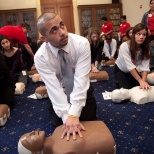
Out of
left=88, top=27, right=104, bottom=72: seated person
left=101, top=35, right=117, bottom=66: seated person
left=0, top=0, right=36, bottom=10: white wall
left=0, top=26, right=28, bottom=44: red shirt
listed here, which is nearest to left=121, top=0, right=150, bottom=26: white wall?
left=101, top=35, right=117, bottom=66: seated person

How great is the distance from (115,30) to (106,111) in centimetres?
573

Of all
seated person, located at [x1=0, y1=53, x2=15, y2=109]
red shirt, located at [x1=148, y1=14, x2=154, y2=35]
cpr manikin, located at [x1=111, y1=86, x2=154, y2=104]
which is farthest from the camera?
red shirt, located at [x1=148, y1=14, x2=154, y2=35]

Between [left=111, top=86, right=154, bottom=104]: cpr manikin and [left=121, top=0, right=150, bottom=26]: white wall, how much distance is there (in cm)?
464

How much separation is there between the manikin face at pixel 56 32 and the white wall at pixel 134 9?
5.43 metres

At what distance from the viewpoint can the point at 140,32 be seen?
206cm

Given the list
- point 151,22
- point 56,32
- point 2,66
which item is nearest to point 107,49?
point 151,22

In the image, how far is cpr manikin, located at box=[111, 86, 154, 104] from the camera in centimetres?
196

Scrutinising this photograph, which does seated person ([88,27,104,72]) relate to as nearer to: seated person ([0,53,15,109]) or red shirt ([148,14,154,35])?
red shirt ([148,14,154,35])

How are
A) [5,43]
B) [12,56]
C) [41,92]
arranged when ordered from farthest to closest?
[12,56], [5,43], [41,92]

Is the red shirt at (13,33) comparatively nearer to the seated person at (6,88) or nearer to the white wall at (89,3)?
the seated person at (6,88)

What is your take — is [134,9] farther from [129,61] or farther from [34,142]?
[34,142]

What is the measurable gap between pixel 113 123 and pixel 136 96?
0.44 meters

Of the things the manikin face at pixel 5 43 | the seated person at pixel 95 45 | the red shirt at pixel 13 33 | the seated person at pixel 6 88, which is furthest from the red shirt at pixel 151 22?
the seated person at pixel 6 88

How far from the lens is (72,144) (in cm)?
100
